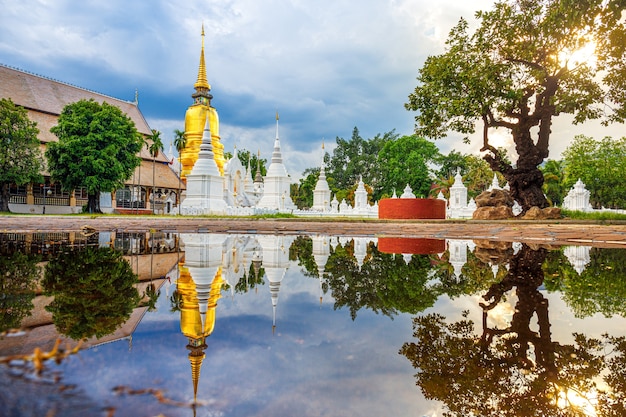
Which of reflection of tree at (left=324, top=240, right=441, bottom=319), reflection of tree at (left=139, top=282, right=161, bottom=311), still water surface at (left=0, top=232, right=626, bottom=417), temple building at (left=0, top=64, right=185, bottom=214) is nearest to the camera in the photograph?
still water surface at (left=0, top=232, right=626, bottom=417)

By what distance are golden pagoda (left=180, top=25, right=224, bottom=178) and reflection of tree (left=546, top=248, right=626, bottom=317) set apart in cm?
3427

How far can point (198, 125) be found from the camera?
124ft

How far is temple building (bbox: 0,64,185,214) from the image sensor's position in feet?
99.5

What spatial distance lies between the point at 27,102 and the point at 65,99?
4.20 metres

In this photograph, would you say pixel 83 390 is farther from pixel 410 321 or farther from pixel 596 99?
pixel 596 99

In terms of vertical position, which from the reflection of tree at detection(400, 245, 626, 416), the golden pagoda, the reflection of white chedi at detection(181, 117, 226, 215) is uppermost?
the golden pagoda

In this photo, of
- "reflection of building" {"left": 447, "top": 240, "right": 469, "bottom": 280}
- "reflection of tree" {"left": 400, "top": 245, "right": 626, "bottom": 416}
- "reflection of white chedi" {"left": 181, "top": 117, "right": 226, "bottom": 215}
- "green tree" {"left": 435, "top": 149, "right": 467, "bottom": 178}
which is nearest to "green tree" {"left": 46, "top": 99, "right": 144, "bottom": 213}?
"reflection of white chedi" {"left": 181, "top": 117, "right": 226, "bottom": 215}

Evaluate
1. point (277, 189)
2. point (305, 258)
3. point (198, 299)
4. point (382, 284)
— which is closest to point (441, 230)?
point (305, 258)

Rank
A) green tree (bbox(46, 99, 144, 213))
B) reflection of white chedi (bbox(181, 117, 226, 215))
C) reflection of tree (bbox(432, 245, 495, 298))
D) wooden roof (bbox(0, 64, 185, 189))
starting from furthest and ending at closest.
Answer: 1. wooden roof (bbox(0, 64, 185, 189))
2. green tree (bbox(46, 99, 144, 213))
3. reflection of white chedi (bbox(181, 117, 226, 215))
4. reflection of tree (bbox(432, 245, 495, 298))

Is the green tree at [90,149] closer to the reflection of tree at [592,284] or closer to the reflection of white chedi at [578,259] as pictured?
the reflection of white chedi at [578,259]

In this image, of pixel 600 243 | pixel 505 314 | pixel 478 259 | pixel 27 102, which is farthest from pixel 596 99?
pixel 27 102

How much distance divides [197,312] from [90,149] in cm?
2693

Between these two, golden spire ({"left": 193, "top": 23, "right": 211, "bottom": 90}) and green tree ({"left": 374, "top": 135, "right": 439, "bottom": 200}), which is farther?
green tree ({"left": 374, "top": 135, "right": 439, "bottom": 200})

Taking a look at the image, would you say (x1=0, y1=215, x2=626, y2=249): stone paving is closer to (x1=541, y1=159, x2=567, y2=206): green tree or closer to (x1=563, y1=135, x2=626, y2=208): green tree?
(x1=563, y1=135, x2=626, y2=208): green tree
